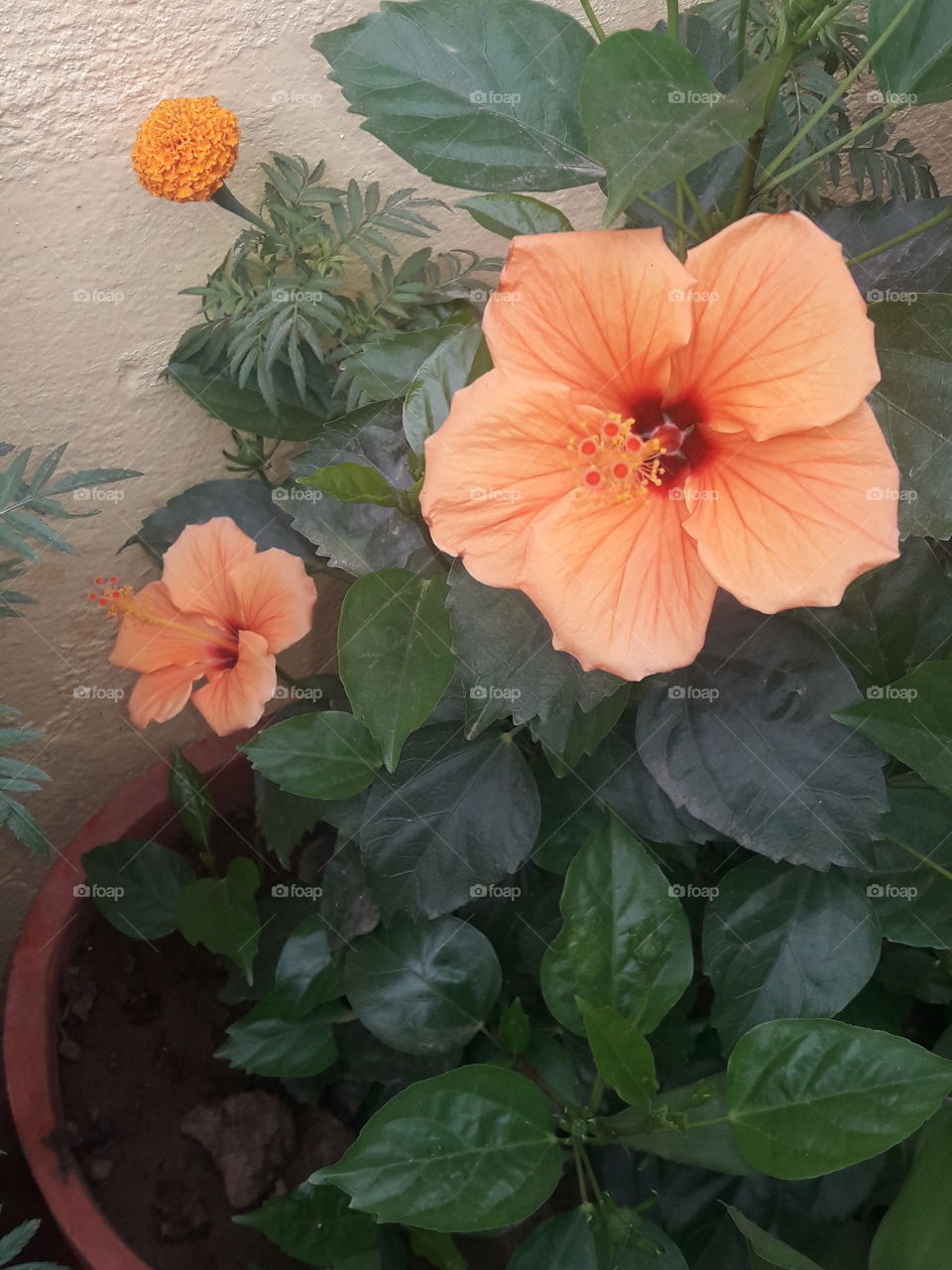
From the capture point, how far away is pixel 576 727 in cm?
74

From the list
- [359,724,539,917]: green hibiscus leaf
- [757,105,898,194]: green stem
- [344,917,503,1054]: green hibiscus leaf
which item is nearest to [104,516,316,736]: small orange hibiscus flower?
[359,724,539,917]: green hibiscus leaf

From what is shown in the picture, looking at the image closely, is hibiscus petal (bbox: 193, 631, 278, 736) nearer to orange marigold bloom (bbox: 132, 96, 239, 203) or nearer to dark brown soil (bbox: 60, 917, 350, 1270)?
orange marigold bloom (bbox: 132, 96, 239, 203)

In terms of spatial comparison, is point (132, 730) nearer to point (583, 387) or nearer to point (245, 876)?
point (245, 876)

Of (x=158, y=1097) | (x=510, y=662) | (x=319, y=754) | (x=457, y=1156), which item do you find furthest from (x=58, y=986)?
(x=510, y=662)

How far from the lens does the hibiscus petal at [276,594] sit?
0.91m

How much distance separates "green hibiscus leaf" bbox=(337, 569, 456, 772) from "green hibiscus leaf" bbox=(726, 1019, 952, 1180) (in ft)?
1.05

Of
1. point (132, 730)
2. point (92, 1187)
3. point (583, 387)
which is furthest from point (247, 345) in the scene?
point (92, 1187)

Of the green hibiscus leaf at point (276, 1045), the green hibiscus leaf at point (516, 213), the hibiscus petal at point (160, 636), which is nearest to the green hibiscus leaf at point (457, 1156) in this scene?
the green hibiscus leaf at point (276, 1045)

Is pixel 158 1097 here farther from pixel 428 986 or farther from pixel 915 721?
pixel 915 721

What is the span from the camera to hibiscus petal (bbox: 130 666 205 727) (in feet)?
3.13

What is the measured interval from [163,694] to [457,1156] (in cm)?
47

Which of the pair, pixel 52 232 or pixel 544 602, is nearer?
pixel 544 602

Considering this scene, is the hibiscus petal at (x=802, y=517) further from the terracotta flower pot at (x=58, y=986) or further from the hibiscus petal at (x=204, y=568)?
the terracotta flower pot at (x=58, y=986)

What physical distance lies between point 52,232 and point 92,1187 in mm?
945
